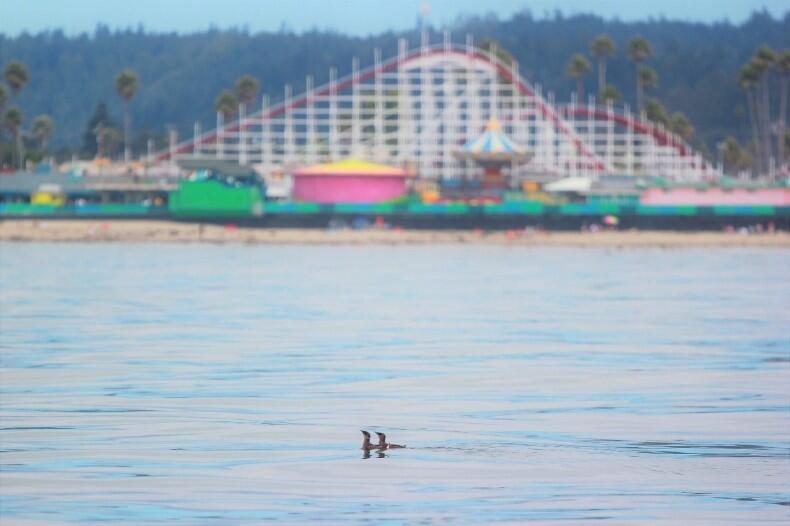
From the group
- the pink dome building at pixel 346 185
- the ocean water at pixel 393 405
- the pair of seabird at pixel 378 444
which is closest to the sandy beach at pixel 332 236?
the pink dome building at pixel 346 185

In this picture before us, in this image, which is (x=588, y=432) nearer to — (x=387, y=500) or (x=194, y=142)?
(x=387, y=500)

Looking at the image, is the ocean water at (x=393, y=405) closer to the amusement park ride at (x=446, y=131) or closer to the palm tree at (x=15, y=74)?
the amusement park ride at (x=446, y=131)

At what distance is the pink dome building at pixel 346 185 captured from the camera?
386ft

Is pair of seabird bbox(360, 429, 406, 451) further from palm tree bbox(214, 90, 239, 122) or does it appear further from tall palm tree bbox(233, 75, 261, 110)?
palm tree bbox(214, 90, 239, 122)

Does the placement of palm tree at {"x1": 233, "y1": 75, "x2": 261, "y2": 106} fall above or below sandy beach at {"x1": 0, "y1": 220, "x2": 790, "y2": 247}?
above

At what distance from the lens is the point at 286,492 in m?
18.7

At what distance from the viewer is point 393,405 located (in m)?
25.8

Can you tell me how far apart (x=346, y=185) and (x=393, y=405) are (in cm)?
9253

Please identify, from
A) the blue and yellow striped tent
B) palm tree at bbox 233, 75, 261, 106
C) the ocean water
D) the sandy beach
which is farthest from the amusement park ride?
the ocean water

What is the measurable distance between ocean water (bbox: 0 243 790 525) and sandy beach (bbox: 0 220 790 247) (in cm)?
4411

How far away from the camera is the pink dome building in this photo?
117750mm

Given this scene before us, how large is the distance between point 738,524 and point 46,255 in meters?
64.7

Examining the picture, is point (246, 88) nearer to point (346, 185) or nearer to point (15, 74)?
point (15, 74)

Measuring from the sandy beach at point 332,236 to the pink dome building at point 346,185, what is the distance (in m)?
12.1
